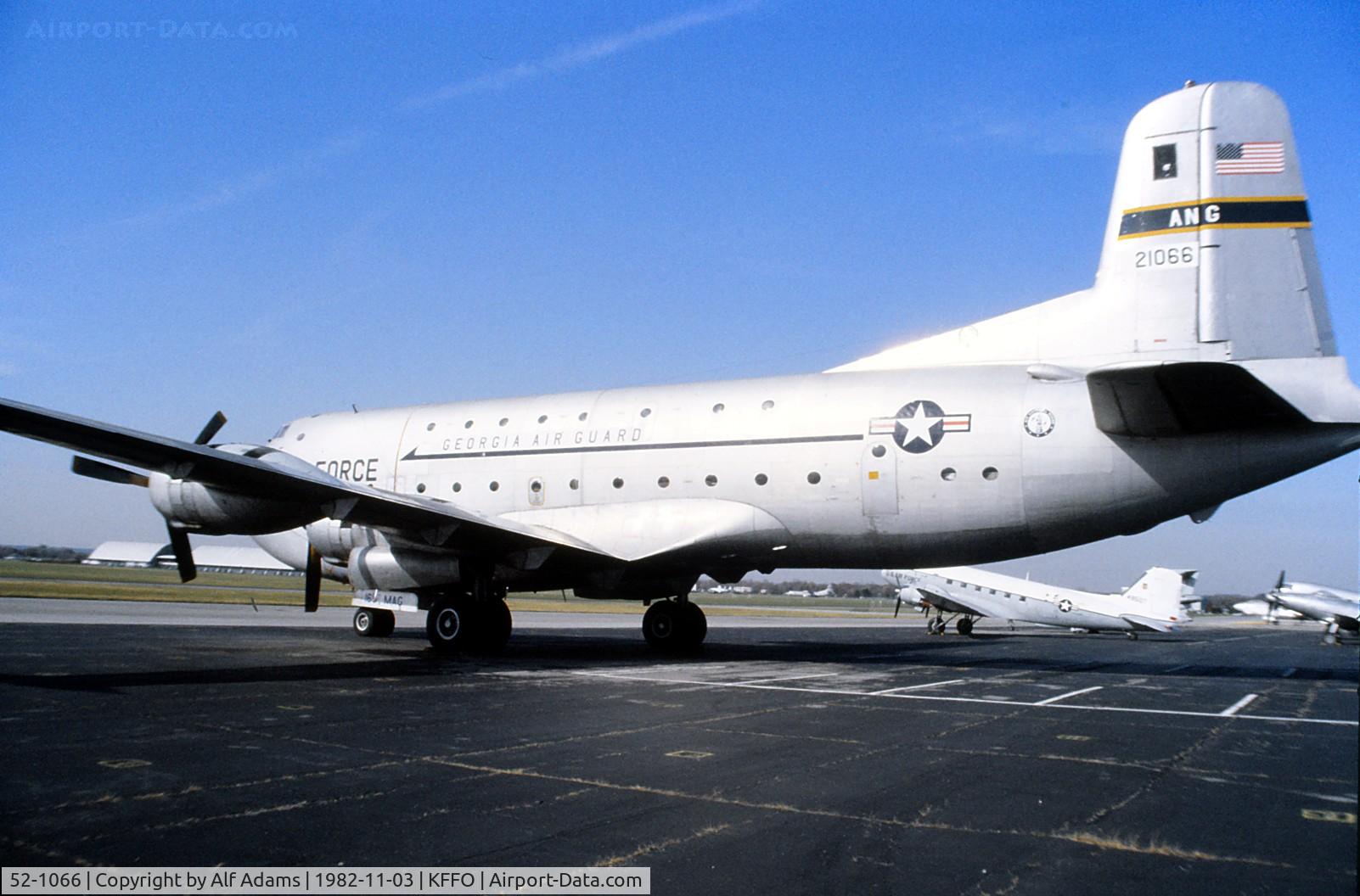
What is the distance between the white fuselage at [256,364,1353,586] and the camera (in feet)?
42.3

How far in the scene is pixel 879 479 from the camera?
14.5 meters

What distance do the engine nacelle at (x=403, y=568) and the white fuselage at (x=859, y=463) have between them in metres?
2.02

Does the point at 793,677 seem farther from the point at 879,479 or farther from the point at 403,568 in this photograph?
the point at 403,568

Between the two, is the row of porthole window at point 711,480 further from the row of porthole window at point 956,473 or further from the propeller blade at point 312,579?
the propeller blade at point 312,579

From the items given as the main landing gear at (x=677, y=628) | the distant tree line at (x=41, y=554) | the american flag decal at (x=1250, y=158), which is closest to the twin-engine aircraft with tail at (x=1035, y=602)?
the main landing gear at (x=677, y=628)

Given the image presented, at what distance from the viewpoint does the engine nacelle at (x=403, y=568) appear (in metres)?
16.6

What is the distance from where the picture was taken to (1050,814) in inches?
229

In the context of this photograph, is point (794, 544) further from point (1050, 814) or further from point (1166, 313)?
point (1050, 814)

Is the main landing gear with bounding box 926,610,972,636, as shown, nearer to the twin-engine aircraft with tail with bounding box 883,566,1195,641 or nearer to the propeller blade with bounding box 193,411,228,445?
the twin-engine aircraft with tail with bounding box 883,566,1195,641

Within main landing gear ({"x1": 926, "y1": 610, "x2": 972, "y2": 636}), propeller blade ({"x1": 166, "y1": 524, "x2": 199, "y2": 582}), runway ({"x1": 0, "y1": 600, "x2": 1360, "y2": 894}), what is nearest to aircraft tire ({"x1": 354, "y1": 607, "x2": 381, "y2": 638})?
propeller blade ({"x1": 166, "y1": 524, "x2": 199, "y2": 582})

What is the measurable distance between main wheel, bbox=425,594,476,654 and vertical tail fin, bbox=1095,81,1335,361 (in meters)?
11.8

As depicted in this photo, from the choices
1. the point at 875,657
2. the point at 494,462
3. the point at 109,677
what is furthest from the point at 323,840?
the point at 875,657

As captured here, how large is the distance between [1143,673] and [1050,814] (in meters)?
13.7

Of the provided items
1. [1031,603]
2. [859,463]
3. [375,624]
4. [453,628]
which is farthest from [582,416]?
[1031,603]
